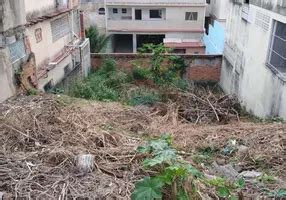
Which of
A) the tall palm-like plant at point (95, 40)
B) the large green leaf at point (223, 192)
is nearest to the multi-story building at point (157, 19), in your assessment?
the tall palm-like plant at point (95, 40)

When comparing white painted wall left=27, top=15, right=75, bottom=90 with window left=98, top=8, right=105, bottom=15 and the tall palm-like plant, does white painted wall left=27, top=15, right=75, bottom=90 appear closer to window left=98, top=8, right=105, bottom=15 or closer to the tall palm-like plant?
the tall palm-like plant

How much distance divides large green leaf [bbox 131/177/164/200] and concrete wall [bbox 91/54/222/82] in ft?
42.3

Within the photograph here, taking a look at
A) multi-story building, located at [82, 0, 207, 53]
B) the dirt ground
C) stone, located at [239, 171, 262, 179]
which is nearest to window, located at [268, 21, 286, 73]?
the dirt ground

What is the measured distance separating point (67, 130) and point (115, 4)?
18893mm

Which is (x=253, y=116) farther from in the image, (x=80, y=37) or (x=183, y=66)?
(x=80, y=37)

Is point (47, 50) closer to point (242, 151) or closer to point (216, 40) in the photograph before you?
point (242, 151)

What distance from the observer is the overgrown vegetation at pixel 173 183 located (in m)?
3.49

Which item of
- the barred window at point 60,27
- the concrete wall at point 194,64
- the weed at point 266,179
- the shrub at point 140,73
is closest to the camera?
the weed at point 266,179

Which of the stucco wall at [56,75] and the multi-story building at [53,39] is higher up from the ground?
the multi-story building at [53,39]

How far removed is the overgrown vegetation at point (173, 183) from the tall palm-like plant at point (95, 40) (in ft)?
60.3

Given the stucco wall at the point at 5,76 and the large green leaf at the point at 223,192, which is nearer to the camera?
the large green leaf at the point at 223,192

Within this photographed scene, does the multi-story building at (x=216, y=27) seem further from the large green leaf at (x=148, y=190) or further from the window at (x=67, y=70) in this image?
the large green leaf at (x=148, y=190)

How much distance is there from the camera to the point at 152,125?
7.88m

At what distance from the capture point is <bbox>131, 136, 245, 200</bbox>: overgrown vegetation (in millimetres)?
3494
